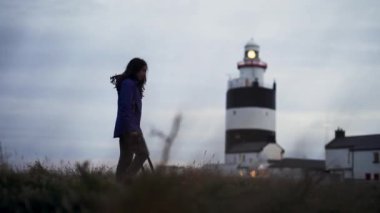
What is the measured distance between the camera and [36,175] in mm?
7391

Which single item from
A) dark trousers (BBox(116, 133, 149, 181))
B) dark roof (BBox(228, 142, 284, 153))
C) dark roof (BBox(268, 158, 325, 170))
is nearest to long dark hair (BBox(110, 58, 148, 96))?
dark trousers (BBox(116, 133, 149, 181))

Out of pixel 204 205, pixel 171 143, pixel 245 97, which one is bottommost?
pixel 204 205

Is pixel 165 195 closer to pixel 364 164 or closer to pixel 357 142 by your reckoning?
pixel 364 164

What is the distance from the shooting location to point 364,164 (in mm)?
54812

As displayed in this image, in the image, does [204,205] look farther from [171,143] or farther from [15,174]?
[15,174]

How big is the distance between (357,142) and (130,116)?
5344 centimetres

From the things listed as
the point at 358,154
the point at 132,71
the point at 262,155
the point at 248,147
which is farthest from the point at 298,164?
the point at 248,147

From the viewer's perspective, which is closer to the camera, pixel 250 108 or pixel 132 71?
pixel 132 71

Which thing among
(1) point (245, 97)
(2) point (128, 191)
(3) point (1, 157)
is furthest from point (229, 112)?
(2) point (128, 191)

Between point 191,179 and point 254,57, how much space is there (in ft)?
178

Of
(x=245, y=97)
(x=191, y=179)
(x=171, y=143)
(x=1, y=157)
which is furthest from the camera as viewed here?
(x=245, y=97)

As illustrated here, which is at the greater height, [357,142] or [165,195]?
[357,142]

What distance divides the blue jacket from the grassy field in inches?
32.5

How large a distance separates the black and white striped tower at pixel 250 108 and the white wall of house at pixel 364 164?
8.59m
